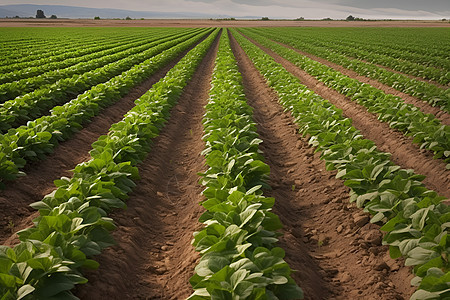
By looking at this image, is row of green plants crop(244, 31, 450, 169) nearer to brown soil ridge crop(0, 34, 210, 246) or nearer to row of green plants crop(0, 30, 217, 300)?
row of green plants crop(0, 30, 217, 300)

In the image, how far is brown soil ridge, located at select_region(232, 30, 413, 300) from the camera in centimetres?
382

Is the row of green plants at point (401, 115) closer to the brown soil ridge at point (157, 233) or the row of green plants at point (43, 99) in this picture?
the brown soil ridge at point (157, 233)

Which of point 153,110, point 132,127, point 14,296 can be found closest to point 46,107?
point 153,110

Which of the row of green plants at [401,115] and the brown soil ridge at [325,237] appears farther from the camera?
the row of green plants at [401,115]

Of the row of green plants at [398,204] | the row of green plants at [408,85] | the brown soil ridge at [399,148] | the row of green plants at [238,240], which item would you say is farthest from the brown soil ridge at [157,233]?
the row of green plants at [408,85]

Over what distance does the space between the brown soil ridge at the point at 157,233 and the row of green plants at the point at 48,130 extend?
6.45 feet

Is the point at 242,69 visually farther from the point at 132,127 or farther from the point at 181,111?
the point at 132,127

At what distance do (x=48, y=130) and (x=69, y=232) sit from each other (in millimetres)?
4646

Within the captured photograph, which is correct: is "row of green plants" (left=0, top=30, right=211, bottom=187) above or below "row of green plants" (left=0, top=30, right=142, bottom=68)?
below

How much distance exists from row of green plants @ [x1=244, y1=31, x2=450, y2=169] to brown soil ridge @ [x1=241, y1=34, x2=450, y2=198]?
15 centimetres

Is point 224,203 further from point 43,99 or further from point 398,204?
point 43,99

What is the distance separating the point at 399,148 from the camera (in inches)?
313

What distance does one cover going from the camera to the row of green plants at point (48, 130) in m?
6.03

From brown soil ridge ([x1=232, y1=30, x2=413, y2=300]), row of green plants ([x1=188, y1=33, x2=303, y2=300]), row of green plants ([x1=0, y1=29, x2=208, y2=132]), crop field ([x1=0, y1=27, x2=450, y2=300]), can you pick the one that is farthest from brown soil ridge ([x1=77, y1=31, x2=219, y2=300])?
row of green plants ([x1=0, y1=29, x2=208, y2=132])
